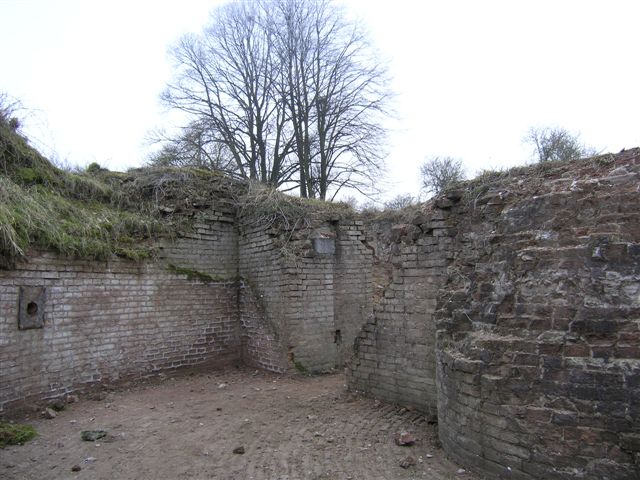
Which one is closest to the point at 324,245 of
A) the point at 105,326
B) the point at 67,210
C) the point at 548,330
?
the point at 105,326

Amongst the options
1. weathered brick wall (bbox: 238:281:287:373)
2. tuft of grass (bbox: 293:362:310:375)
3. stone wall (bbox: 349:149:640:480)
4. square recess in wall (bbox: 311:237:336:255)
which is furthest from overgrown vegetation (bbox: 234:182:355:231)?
stone wall (bbox: 349:149:640:480)

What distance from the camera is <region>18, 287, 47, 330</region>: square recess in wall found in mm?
5934

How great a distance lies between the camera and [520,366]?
3537 millimetres

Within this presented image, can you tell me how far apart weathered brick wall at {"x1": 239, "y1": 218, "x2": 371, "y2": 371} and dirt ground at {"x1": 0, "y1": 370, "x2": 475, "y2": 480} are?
1.04m

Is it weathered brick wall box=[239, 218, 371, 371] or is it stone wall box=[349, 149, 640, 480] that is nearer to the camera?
stone wall box=[349, 149, 640, 480]

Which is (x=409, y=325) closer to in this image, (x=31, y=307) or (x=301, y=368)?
(x=301, y=368)

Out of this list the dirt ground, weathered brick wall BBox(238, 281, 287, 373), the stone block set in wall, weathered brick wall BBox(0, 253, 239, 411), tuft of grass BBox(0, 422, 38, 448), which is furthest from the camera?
weathered brick wall BBox(238, 281, 287, 373)

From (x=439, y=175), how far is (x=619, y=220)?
64.1 feet

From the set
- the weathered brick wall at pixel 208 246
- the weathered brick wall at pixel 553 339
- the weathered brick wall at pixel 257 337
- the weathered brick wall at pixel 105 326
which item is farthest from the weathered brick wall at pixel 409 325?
the weathered brick wall at pixel 208 246

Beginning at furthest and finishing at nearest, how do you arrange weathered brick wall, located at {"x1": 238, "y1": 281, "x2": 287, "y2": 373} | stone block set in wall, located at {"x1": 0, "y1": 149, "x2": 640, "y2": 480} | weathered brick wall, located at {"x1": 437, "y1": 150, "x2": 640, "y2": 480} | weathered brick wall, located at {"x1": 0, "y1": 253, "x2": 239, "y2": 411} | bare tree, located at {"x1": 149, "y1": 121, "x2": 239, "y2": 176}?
bare tree, located at {"x1": 149, "y1": 121, "x2": 239, "y2": 176} < weathered brick wall, located at {"x1": 238, "y1": 281, "x2": 287, "y2": 373} < weathered brick wall, located at {"x1": 0, "y1": 253, "x2": 239, "y2": 411} < stone block set in wall, located at {"x1": 0, "y1": 149, "x2": 640, "y2": 480} < weathered brick wall, located at {"x1": 437, "y1": 150, "x2": 640, "y2": 480}

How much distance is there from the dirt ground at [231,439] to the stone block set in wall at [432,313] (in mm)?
411

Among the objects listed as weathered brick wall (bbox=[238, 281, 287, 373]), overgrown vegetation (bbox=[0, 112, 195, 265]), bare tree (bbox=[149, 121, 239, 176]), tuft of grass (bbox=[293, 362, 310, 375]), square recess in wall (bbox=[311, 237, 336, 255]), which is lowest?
tuft of grass (bbox=[293, 362, 310, 375])

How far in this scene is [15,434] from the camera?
5.02 meters

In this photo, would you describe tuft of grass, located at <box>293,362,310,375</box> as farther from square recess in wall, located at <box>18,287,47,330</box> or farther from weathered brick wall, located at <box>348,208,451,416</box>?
square recess in wall, located at <box>18,287,47,330</box>
